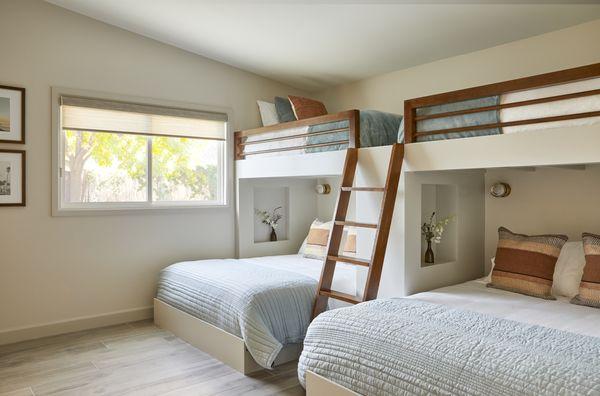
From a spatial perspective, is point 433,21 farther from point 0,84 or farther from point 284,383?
point 0,84

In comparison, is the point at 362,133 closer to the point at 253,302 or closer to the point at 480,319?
the point at 253,302

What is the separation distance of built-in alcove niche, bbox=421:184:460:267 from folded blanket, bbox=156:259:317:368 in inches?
39.1

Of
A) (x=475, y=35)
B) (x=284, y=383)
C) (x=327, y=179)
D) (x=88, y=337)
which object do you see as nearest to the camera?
(x=284, y=383)

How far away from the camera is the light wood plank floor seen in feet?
8.92

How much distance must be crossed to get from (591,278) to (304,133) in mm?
2219

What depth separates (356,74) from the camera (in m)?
4.48

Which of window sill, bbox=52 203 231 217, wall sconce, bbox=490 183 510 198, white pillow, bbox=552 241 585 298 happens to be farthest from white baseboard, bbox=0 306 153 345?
white pillow, bbox=552 241 585 298

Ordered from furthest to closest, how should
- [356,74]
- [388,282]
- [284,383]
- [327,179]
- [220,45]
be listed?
[327,179]
[356,74]
[220,45]
[388,282]
[284,383]

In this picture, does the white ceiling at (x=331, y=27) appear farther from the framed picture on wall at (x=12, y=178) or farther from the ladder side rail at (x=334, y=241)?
the framed picture on wall at (x=12, y=178)

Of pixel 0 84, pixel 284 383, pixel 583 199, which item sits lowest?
pixel 284 383

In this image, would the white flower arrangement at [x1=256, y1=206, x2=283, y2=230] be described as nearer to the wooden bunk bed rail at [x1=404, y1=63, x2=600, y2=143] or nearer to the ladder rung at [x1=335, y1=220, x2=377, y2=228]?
the ladder rung at [x1=335, y1=220, x2=377, y2=228]

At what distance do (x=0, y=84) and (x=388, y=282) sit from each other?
3.22 metres

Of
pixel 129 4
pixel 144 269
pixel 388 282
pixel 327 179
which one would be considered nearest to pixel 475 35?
pixel 388 282

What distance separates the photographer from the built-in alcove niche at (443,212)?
3.49 metres
